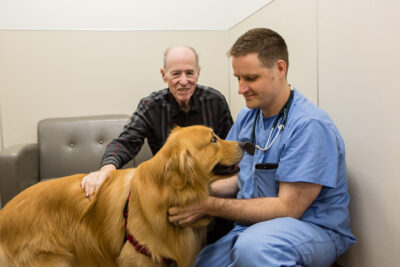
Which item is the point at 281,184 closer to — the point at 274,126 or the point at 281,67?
the point at 274,126

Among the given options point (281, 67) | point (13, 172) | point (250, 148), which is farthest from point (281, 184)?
point (13, 172)

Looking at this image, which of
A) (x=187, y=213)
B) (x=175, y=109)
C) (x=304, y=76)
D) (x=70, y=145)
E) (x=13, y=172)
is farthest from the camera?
(x=70, y=145)

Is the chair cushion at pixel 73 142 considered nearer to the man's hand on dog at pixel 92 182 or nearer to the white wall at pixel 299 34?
the man's hand on dog at pixel 92 182

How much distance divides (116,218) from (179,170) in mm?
410

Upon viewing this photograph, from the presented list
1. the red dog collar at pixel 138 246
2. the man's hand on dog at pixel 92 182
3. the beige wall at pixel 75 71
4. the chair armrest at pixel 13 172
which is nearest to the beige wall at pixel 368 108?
the red dog collar at pixel 138 246

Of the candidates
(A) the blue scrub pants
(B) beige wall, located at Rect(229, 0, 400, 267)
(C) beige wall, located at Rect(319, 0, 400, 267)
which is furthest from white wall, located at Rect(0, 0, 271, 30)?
(A) the blue scrub pants

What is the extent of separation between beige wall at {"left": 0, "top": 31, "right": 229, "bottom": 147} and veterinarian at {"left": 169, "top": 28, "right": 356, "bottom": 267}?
198 centimetres

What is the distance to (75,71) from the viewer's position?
3166 millimetres

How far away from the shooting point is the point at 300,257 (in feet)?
4.13

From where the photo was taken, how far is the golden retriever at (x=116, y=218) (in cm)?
138

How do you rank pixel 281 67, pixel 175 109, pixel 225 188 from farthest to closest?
pixel 175 109
pixel 225 188
pixel 281 67

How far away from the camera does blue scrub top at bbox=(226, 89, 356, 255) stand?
1339 mm

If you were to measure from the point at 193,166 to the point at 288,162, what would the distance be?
424mm

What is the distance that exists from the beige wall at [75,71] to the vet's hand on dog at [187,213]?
2.15 meters
